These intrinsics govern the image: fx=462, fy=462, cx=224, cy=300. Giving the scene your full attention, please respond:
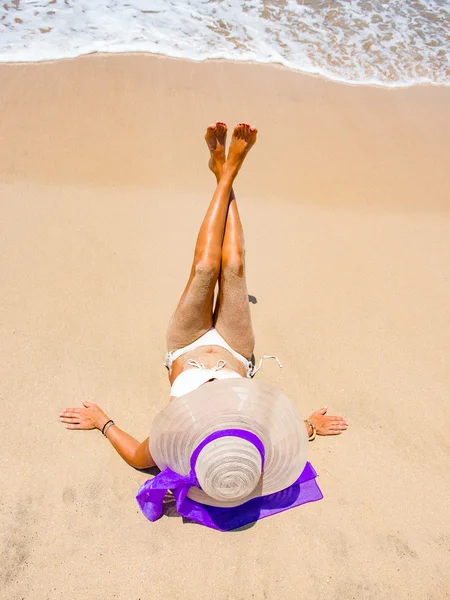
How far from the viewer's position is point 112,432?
253 centimetres

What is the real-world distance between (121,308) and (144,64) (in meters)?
3.69

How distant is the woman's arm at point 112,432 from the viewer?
2340 mm

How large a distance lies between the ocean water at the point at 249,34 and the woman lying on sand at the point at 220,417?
365 cm

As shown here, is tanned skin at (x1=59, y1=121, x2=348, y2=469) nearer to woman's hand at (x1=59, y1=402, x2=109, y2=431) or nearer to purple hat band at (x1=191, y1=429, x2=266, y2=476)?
woman's hand at (x1=59, y1=402, x2=109, y2=431)

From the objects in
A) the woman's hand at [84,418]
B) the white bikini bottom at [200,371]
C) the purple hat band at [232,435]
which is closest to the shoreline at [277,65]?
the white bikini bottom at [200,371]

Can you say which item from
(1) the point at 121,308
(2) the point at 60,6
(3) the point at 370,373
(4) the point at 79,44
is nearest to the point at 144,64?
(4) the point at 79,44

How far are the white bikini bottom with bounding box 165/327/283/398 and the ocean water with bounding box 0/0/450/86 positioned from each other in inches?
177

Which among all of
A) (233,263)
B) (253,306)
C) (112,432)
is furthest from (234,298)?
(112,432)

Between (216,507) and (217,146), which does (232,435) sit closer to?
(216,507)

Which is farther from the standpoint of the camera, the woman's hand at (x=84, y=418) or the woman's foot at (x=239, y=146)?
the woman's foot at (x=239, y=146)

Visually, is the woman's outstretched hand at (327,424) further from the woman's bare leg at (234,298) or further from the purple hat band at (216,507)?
the woman's bare leg at (234,298)

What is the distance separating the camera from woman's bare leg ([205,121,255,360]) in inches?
101

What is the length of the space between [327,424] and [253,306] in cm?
106

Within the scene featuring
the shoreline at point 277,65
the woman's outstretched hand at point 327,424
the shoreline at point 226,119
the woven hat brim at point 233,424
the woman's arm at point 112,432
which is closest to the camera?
the woven hat brim at point 233,424
